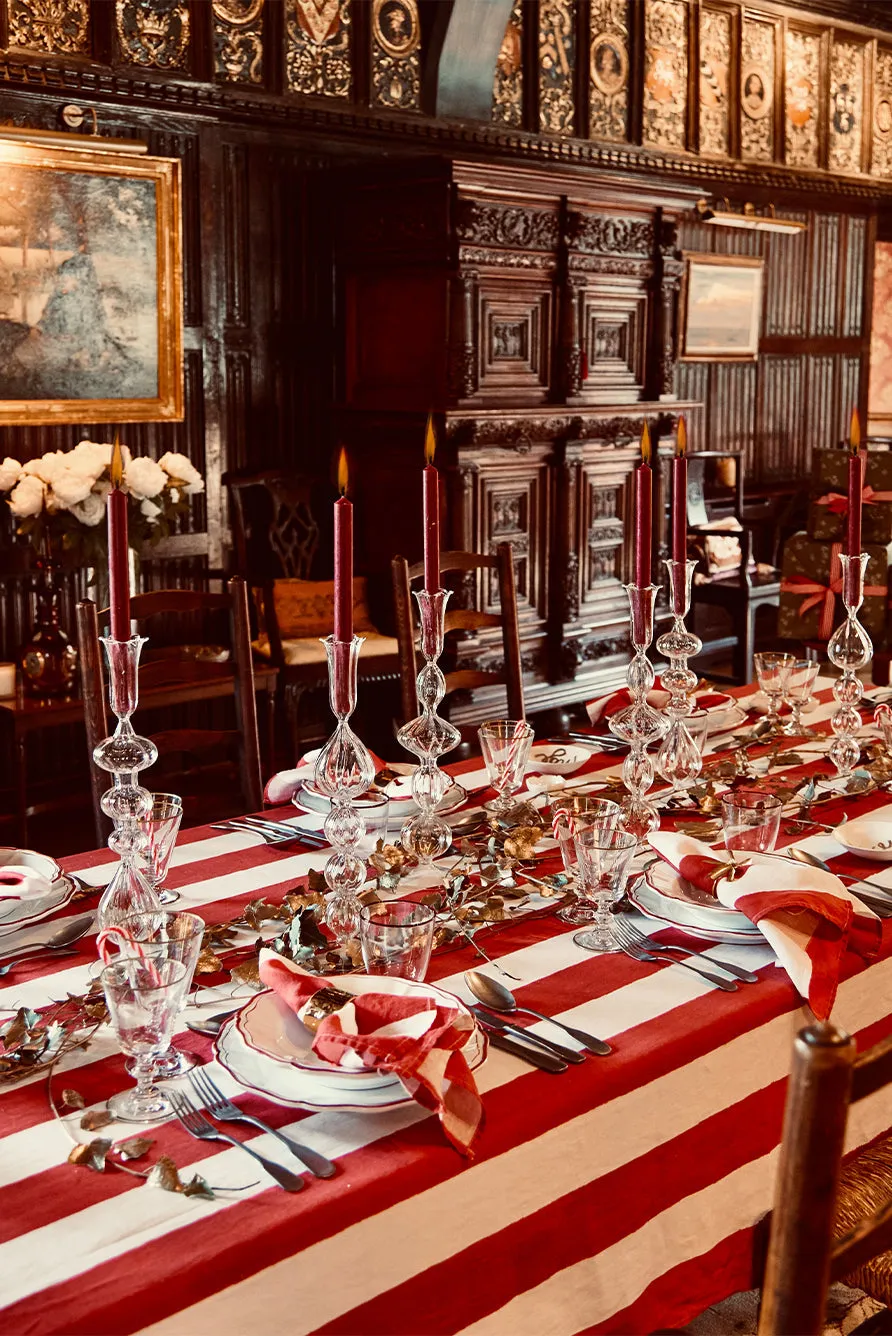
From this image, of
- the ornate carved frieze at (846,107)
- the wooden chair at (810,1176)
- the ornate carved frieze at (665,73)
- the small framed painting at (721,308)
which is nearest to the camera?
the wooden chair at (810,1176)

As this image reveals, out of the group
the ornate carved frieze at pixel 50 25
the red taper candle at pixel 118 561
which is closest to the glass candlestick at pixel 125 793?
the red taper candle at pixel 118 561

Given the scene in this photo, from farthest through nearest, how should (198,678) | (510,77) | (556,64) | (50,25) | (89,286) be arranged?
(556,64)
(510,77)
(89,286)
(50,25)
(198,678)

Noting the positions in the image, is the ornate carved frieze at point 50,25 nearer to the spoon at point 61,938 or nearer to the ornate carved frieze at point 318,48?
the ornate carved frieze at point 318,48

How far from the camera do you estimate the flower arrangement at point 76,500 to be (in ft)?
14.1

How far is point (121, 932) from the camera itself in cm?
147

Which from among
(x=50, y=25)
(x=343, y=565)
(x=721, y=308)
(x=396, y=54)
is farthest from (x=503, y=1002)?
(x=721, y=308)

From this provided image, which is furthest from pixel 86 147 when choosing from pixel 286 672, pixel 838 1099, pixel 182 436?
pixel 838 1099

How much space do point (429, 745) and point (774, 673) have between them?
3.21 feet

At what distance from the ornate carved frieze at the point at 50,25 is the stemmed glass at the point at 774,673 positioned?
3.26 meters

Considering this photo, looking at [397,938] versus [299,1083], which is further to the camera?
[397,938]

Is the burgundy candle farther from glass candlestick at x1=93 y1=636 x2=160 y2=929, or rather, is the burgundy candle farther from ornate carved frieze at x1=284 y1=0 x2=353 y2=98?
ornate carved frieze at x1=284 y1=0 x2=353 y2=98

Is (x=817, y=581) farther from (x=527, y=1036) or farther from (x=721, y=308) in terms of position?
(x=527, y=1036)

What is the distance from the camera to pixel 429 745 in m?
2.18

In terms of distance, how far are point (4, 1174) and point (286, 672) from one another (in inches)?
142
